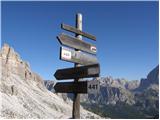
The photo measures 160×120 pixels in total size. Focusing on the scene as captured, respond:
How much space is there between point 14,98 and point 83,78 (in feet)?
535

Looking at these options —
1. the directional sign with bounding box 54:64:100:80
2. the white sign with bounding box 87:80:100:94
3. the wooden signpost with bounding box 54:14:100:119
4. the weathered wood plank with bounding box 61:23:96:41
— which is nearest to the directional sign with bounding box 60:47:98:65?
the wooden signpost with bounding box 54:14:100:119

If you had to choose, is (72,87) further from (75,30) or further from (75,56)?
(75,30)

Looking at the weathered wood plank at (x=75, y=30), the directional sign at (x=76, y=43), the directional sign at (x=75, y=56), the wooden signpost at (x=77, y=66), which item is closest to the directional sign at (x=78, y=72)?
the wooden signpost at (x=77, y=66)

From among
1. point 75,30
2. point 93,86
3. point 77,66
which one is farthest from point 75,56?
point 93,86

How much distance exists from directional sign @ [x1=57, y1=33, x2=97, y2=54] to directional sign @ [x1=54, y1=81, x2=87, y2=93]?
1.24m

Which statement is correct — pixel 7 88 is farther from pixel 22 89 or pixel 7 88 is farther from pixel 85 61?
pixel 85 61

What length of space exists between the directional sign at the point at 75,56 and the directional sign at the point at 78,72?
364 mm

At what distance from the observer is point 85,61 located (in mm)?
9969

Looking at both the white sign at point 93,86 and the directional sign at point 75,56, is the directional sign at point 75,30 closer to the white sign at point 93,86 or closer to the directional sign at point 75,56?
the directional sign at point 75,56

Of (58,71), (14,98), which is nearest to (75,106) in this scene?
(58,71)

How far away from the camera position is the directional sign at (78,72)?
8.80 meters

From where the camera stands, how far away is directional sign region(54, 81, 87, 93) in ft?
29.6

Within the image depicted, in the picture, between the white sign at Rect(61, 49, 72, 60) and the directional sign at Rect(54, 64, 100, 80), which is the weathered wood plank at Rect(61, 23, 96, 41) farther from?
the directional sign at Rect(54, 64, 100, 80)

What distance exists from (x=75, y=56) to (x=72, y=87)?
991mm
